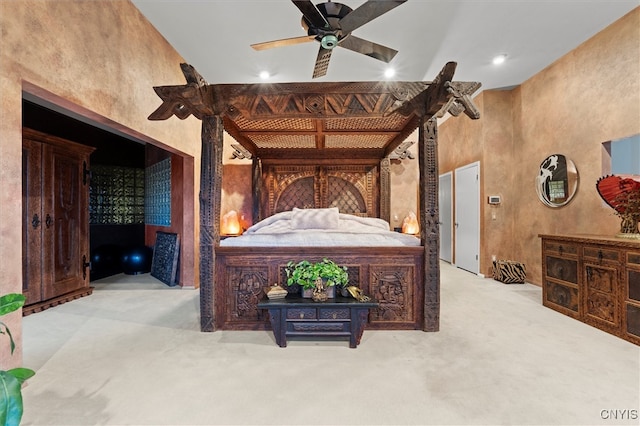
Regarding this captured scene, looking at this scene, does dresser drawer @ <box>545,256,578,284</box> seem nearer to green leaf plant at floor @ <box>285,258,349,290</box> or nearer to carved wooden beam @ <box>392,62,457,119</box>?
carved wooden beam @ <box>392,62,457,119</box>

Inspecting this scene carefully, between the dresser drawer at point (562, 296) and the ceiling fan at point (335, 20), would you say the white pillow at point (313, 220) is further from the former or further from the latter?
the dresser drawer at point (562, 296)

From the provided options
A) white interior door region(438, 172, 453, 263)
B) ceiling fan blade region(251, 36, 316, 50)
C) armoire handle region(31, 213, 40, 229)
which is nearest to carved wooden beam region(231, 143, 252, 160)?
ceiling fan blade region(251, 36, 316, 50)

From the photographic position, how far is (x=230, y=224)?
5.44 metres

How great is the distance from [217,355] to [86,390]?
892 mm

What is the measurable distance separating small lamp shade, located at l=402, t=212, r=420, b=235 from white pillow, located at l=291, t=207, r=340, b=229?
101 inches

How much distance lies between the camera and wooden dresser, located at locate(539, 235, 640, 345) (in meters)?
2.60

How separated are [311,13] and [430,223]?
2.27 m

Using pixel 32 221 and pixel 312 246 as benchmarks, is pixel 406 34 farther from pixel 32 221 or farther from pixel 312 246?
pixel 32 221

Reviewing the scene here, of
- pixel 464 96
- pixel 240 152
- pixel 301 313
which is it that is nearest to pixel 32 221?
pixel 240 152

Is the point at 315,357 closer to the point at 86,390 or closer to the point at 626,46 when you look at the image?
the point at 86,390

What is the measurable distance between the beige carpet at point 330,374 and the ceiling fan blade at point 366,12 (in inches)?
113

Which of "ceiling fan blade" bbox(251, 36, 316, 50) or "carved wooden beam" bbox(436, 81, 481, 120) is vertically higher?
"ceiling fan blade" bbox(251, 36, 316, 50)

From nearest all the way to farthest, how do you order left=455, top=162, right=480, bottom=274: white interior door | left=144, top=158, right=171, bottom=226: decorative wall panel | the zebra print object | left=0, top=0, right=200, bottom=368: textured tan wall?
left=0, top=0, right=200, bottom=368: textured tan wall < the zebra print object < left=144, top=158, right=171, bottom=226: decorative wall panel < left=455, top=162, right=480, bottom=274: white interior door

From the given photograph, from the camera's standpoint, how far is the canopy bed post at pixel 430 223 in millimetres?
2865
